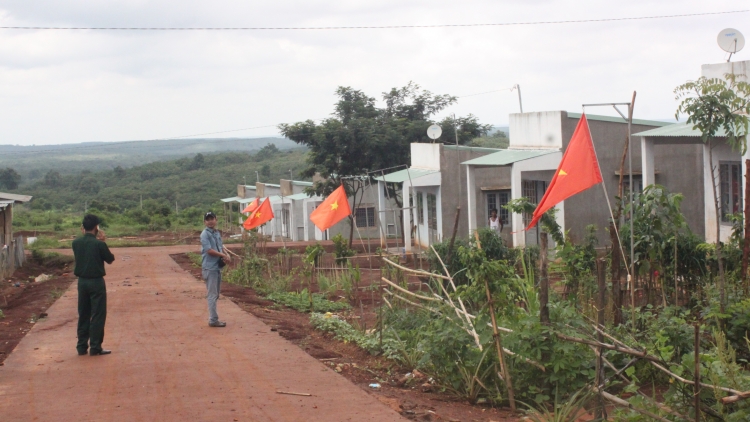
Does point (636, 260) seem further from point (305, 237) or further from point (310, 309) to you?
point (305, 237)

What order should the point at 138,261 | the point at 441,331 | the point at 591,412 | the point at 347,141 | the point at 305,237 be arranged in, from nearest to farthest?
the point at 591,412 < the point at 441,331 < the point at 138,261 < the point at 347,141 < the point at 305,237

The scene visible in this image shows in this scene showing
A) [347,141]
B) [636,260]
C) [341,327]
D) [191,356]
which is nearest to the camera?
[191,356]

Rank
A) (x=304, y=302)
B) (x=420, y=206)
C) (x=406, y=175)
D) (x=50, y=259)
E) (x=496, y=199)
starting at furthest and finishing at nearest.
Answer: (x=420, y=206) → (x=50, y=259) → (x=406, y=175) → (x=496, y=199) → (x=304, y=302)

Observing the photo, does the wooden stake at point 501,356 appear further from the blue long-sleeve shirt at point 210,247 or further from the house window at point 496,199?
the house window at point 496,199

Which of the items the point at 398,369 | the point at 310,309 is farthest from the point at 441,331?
the point at 310,309

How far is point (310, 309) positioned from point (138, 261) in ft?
50.0

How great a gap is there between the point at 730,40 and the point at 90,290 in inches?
454

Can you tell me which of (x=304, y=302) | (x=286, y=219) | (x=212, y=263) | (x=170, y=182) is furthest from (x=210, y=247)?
(x=170, y=182)

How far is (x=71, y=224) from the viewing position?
5031cm

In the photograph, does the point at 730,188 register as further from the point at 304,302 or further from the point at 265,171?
the point at 265,171

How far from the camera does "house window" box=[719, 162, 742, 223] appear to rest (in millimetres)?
15633

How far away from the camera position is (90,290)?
354 inches

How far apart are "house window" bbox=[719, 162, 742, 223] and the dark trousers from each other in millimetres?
11876

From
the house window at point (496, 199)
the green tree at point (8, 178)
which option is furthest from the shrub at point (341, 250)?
the green tree at point (8, 178)
